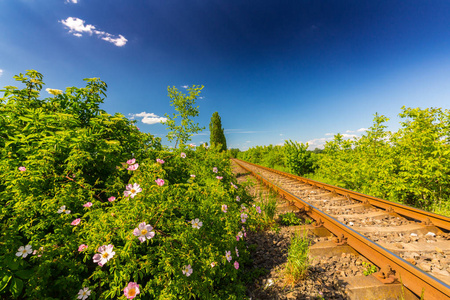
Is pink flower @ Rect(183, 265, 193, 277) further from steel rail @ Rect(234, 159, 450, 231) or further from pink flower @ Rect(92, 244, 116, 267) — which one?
steel rail @ Rect(234, 159, 450, 231)

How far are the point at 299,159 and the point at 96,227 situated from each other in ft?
37.2

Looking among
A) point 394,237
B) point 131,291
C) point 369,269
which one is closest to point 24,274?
point 131,291

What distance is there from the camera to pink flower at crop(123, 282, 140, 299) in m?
1.34

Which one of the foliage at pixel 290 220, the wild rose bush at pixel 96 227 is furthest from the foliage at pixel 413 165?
the wild rose bush at pixel 96 227

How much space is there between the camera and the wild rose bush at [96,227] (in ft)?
4.74

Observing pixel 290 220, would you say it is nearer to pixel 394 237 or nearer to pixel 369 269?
pixel 369 269

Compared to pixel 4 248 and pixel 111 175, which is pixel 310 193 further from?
pixel 4 248

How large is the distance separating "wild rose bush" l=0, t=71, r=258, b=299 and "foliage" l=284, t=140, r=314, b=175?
31.9 ft

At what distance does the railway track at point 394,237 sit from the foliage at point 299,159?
601 centimetres

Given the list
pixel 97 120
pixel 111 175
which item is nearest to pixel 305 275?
pixel 111 175

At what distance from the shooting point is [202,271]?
1.72 metres

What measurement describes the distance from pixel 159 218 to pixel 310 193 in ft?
19.2

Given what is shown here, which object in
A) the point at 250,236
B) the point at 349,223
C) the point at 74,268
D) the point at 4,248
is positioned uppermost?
the point at 4,248

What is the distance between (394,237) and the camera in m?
3.22
